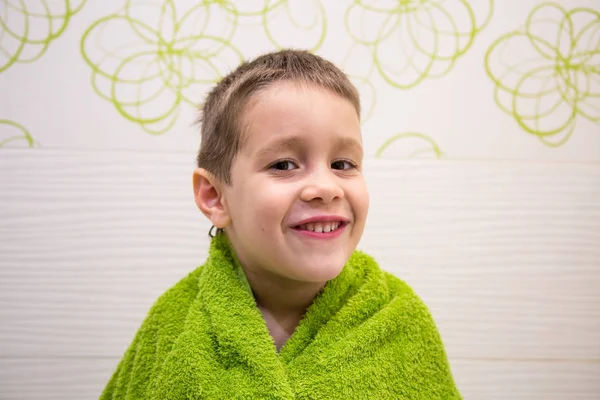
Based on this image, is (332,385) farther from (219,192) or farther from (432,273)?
(432,273)

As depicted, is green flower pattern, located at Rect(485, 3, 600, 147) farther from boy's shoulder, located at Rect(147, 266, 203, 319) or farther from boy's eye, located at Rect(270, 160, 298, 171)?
boy's shoulder, located at Rect(147, 266, 203, 319)

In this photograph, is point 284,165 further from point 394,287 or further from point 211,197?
point 394,287

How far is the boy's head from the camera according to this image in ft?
1.48

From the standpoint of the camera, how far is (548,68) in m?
0.77

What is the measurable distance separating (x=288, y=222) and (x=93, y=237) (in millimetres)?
454

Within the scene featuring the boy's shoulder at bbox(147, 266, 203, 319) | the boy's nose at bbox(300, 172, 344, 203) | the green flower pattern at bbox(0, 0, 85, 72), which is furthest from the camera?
the green flower pattern at bbox(0, 0, 85, 72)

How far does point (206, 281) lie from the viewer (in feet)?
1.75

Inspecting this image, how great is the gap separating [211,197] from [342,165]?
6.4 inches

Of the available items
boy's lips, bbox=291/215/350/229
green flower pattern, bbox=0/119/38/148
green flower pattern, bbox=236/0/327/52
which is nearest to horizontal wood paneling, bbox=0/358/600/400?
green flower pattern, bbox=0/119/38/148

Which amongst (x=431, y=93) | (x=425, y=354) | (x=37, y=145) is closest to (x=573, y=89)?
(x=431, y=93)

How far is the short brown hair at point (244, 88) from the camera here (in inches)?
18.9

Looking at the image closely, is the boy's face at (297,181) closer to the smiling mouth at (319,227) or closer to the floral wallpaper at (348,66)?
the smiling mouth at (319,227)

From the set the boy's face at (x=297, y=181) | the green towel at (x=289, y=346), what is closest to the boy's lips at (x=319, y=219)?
the boy's face at (x=297, y=181)

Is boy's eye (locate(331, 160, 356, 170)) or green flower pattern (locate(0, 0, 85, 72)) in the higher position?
green flower pattern (locate(0, 0, 85, 72))
